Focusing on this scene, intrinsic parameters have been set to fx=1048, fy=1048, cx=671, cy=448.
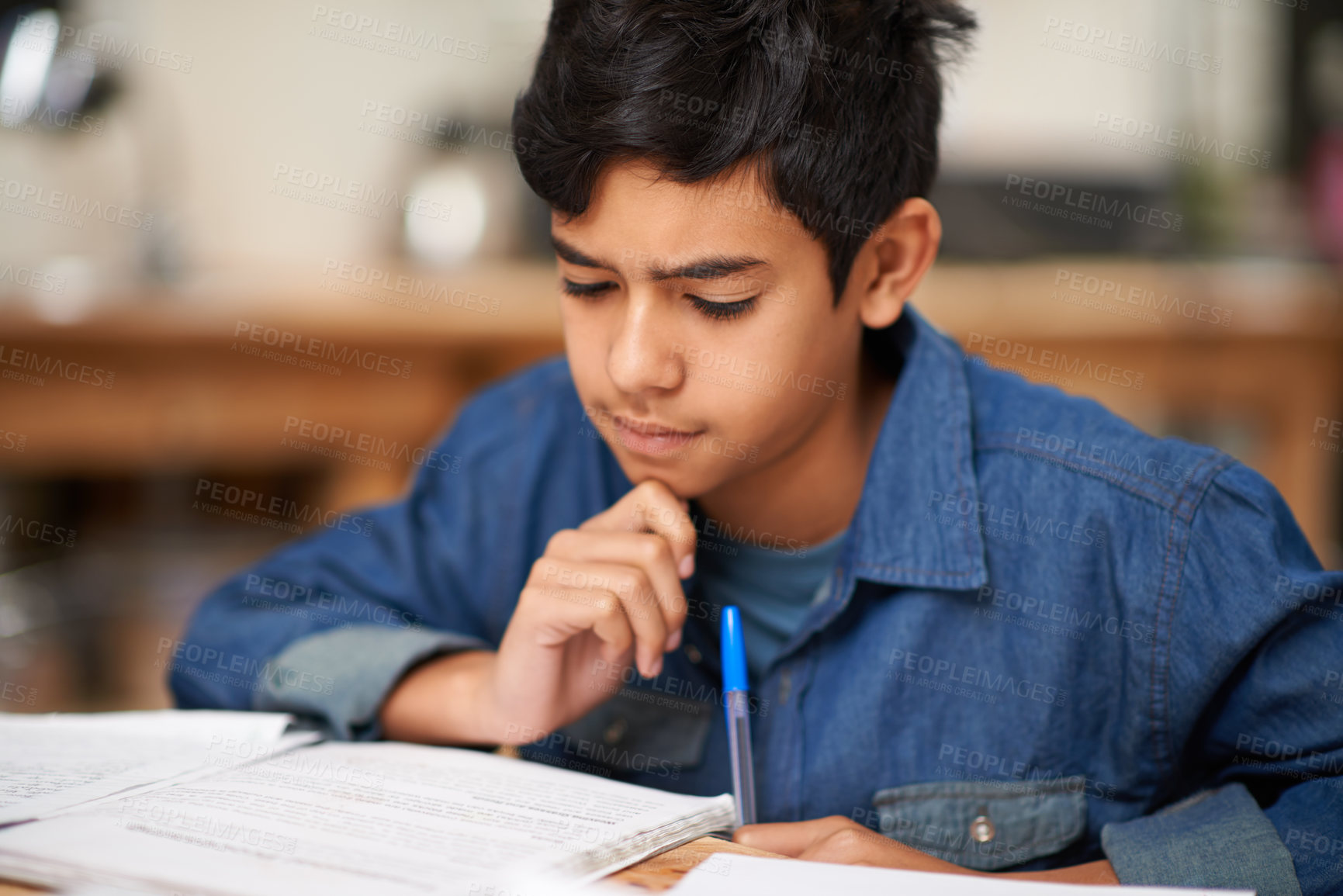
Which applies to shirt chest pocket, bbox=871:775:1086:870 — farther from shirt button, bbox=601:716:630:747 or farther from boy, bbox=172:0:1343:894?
shirt button, bbox=601:716:630:747

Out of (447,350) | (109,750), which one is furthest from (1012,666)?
(447,350)

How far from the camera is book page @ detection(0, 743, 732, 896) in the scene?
468 mm

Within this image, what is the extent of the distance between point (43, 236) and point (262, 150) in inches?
27.4

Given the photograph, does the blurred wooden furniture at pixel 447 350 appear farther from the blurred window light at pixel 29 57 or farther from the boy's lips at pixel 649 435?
the boy's lips at pixel 649 435

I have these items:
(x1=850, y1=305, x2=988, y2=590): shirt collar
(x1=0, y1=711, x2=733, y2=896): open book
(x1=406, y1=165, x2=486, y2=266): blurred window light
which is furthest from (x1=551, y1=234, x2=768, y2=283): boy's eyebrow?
(x1=406, y1=165, x2=486, y2=266): blurred window light

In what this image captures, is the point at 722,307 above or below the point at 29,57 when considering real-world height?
below

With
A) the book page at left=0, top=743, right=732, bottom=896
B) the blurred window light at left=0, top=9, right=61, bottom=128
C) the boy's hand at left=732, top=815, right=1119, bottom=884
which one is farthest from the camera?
the blurred window light at left=0, top=9, right=61, bottom=128

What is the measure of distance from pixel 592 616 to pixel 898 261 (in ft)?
1.31

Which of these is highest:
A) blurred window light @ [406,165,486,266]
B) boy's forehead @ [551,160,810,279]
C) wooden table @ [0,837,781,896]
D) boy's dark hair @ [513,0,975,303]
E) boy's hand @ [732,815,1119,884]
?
blurred window light @ [406,165,486,266]

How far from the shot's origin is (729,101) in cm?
73

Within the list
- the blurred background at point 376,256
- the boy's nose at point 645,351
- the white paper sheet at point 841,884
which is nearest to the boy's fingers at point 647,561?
the boy's nose at point 645,351

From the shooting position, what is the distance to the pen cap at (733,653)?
2.24ft

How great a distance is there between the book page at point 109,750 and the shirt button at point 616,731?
0.26 m

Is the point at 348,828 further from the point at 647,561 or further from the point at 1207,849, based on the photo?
the point at 1207,849
